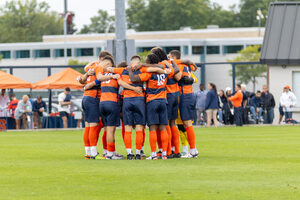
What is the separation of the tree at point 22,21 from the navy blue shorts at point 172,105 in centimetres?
9974

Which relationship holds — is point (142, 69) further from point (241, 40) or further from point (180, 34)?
point (180, 34)

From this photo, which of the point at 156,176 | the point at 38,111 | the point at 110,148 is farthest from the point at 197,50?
the point at 156,176

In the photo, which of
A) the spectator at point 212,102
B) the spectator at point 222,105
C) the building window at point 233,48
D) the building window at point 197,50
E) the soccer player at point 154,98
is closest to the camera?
the soccer player at point 154,98

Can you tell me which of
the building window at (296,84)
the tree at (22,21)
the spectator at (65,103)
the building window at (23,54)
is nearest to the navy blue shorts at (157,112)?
the spectator at (65,103)

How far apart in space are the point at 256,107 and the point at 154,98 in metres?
19.4

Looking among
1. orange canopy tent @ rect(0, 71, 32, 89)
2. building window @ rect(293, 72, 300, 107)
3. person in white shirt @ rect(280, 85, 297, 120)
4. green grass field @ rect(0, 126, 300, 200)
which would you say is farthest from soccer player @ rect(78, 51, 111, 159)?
building window @ rect(293, 72, 300, 107)

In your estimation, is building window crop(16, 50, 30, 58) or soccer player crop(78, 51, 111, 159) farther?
building window crop(16, 50, 30, 58)

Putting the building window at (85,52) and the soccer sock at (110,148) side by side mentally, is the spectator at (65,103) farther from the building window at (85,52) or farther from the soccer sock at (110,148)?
the building window at (85,52)

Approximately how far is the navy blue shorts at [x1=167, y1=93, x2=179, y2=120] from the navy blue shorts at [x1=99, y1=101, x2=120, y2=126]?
0.97m

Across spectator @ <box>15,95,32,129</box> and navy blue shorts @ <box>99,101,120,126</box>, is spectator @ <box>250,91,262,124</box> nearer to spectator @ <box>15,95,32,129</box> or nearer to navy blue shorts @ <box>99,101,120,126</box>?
spectator @ <box>15,95,32,129</box>

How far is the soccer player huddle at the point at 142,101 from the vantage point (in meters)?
13.9

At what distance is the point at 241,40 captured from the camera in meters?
89.8

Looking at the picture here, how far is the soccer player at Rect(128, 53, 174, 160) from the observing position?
1381 centimetres

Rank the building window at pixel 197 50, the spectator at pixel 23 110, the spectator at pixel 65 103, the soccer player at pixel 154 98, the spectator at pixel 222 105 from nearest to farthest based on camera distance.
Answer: the soccer player at pixel 154 98, the spectator at pixel 23 110, the spectator at pixel 65 103, the spectator at pixel 222 105, the building window at pixel 197 50
